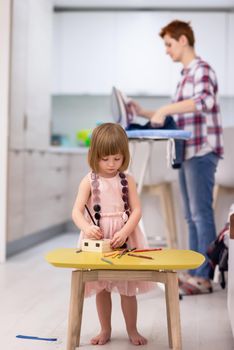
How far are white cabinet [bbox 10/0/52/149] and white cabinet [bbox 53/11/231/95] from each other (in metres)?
1.37

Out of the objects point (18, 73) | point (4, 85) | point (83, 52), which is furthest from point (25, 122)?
point (83, 52)

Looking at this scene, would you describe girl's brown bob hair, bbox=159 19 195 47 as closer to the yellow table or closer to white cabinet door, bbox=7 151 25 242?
white cabinet door, bbox=7 151 25 242

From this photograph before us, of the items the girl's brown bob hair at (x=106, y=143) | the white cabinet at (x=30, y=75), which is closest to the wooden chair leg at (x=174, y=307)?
the girl's brown bob hair at (x=106, y=143)

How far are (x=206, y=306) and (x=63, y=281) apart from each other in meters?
0.90

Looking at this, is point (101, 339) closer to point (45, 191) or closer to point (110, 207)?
point (110, 207)

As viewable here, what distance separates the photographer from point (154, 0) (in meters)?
6.50

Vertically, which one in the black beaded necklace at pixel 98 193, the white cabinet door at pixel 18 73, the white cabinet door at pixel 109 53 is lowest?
the black beaded necklace at pixel 98 193

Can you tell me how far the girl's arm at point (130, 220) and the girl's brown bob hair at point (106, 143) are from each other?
0.39 feet

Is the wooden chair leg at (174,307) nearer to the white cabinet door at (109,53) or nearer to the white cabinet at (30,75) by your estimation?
the white cabinet at (30,75)

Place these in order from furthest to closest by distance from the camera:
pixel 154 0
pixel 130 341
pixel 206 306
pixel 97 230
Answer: pixel 154 0 < pixel 206 306 < pixel 130 341 < pixel 97 230

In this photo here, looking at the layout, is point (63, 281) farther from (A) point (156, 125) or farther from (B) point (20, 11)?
(B) point (20, 11)

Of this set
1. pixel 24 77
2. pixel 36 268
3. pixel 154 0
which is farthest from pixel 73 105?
pixel 36 268

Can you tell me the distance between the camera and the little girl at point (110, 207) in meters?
2.12

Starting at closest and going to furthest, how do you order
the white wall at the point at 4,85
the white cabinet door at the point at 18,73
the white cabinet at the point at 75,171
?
the white wall at the point at 4,85
the white cabinet door at the point at 18,73
the white cabinet at the point at 75,171
